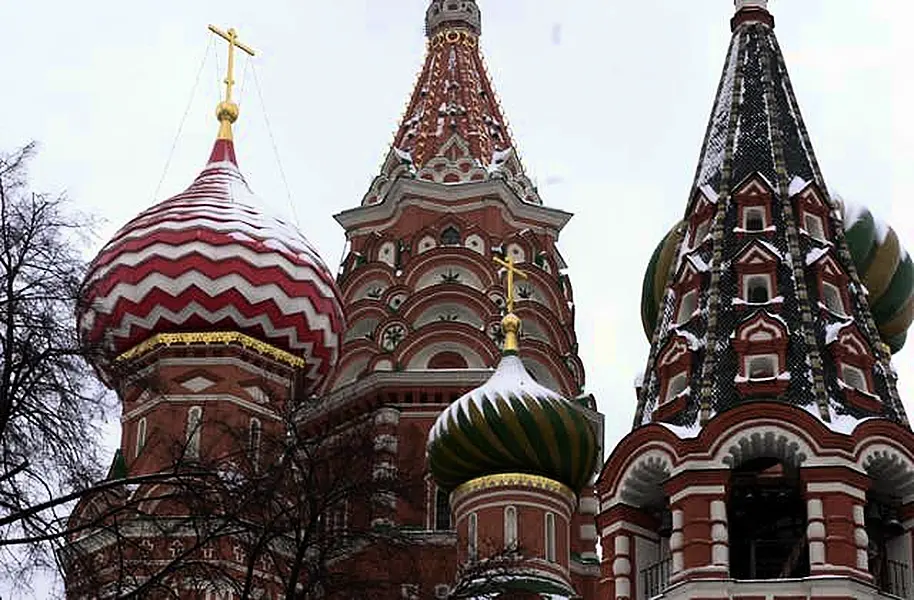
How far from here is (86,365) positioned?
9.69 metres

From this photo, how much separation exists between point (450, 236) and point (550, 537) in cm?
743

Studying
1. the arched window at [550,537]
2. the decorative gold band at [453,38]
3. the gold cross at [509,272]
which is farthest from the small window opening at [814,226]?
the decorative gold band at [453,38]

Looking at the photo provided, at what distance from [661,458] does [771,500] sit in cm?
115

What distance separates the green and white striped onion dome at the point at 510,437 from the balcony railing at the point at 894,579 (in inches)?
241

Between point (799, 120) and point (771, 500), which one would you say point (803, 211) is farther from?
point (771, 500)

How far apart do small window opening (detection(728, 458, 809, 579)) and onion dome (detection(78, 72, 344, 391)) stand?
8363mm

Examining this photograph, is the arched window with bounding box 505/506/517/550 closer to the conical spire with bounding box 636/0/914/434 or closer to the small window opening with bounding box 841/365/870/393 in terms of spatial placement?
the conical spire with bounding box 636/0/914/434

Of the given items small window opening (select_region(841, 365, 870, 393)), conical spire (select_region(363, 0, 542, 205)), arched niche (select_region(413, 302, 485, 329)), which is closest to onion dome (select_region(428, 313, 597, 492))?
arched niche (select_region(413, 302, 485, 329))

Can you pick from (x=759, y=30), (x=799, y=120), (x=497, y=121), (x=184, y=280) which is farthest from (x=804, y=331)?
(x=497, y=121)

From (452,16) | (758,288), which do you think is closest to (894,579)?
(758,288)

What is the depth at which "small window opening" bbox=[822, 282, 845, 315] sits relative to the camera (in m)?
19.1

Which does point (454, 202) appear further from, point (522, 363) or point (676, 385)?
point (676, 385)

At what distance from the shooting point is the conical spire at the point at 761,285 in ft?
59.9

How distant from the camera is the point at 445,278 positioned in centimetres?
2881
